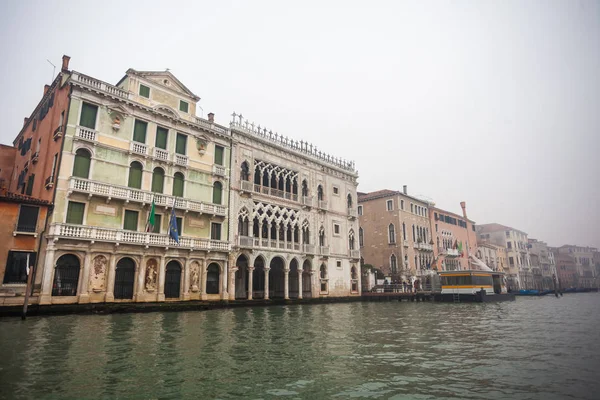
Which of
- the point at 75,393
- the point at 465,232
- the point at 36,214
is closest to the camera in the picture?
the point at 75,393

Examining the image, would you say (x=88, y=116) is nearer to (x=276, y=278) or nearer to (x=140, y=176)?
(x=140, y=176)

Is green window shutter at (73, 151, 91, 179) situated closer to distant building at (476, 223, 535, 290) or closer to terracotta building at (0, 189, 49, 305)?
terracotta building at (0, 189, 49, 305)

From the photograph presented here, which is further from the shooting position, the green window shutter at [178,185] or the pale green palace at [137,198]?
the green window shutter at [178,185]

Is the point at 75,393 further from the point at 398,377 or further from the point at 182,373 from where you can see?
the point at 398,377

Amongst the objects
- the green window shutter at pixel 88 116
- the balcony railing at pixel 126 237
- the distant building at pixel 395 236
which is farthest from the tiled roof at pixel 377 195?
the green window shutter at pixel 88 116

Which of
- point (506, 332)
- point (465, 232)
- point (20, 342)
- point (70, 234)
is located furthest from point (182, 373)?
Result: point (465, 232)

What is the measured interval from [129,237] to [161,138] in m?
7.35

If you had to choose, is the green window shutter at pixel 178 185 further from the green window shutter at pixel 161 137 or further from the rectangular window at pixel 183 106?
the rectangular window at pixel 183 106

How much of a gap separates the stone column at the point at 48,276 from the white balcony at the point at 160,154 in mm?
8293

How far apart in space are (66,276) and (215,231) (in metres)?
10.1

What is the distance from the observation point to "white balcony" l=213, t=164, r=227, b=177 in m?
28.6

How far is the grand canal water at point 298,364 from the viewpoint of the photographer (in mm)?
5891

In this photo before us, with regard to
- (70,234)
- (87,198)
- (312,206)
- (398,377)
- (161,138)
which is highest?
(161,138)

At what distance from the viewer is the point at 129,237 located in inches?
896
